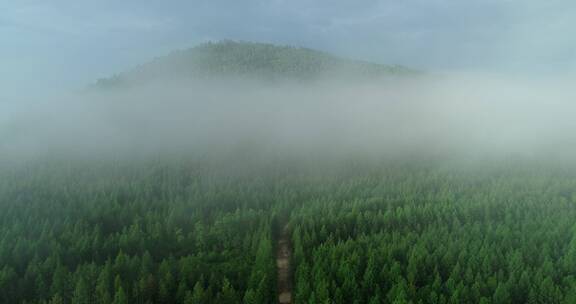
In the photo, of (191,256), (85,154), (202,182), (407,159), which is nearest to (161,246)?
(191,256)

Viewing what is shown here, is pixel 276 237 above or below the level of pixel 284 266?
above

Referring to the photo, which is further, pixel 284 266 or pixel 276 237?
pixel 276 237

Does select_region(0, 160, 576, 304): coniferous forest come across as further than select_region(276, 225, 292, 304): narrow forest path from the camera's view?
No

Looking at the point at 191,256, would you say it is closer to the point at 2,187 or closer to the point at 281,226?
the point at 281,226

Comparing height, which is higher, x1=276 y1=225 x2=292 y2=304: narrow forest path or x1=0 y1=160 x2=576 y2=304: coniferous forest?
x1=0 y1=160 x2=576 y2=304: coniferous forest
